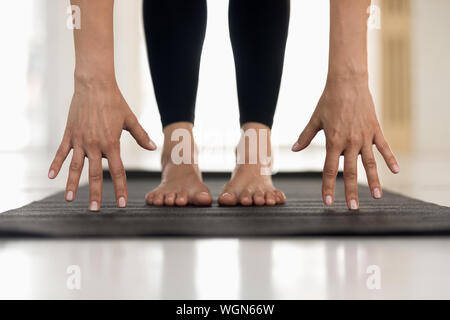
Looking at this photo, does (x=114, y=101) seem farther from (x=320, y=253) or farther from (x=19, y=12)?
(x=19, y=12)

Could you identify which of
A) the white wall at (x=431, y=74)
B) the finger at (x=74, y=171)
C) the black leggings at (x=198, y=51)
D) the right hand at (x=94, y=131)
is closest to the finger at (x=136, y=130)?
the right hand at (x=94, y=131)

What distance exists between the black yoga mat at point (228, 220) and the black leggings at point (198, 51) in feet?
0.86

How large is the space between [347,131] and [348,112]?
38 mm

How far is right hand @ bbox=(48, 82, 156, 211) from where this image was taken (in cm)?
107

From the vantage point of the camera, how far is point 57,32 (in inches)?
247

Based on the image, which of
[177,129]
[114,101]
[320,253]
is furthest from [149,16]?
[320,253]

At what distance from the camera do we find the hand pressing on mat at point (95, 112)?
1.07 meters

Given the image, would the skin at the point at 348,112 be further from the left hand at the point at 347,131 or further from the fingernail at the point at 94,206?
the fingernail at the point at 94,206

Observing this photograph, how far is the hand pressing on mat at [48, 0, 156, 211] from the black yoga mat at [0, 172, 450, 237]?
0.29ft

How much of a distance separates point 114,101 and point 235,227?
34 cm

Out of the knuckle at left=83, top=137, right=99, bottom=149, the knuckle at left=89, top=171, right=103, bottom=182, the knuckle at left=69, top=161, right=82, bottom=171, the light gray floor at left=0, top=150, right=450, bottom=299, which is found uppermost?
the knuckle at left=83, top=137, right=99, bottom=149

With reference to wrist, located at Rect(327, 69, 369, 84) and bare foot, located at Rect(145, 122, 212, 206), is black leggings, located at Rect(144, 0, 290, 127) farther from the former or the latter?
wrist, located at Rect(327, 69, 369, 84)

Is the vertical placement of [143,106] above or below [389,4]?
below

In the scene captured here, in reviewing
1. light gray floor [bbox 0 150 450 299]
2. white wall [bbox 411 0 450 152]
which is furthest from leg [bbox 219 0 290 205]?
white wall [bbox 411 0 450 152]
